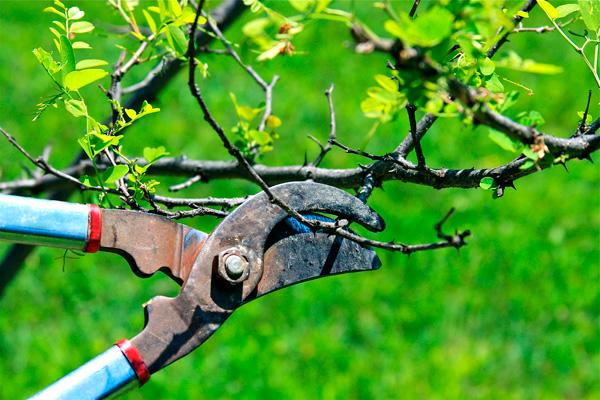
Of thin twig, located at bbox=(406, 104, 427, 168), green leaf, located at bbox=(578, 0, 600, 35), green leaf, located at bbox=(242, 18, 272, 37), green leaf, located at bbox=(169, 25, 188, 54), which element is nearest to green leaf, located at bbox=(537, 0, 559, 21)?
green leaf, located at bbox=(578, 0, 600, 35)

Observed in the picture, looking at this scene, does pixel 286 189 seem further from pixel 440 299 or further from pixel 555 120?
pixel 555 120

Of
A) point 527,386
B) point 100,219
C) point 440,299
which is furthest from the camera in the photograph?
point 440,299

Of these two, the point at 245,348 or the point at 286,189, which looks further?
the point at 245,348

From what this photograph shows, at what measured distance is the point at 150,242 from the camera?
1.28 meters

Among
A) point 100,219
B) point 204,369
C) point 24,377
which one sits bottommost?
point 24,377

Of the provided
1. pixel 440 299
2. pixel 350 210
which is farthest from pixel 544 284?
pixel 350 210

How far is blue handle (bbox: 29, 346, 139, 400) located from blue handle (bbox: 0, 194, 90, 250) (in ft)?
0.74

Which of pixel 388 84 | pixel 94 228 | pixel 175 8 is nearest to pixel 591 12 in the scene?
pixel 388 84

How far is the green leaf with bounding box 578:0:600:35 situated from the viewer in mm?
1074

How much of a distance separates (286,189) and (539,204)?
3.49 meters

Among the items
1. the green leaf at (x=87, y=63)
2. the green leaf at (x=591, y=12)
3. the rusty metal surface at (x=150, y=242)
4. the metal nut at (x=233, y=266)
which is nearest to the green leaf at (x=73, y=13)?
the green leaf at (x=87, y=63)

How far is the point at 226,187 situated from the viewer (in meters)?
4.30

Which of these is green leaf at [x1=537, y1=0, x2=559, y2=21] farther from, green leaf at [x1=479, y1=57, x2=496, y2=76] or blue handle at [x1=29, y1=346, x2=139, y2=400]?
blue handle at [x1=29, y1=346, x2=139, y2=400]

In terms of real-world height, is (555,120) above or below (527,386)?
above
